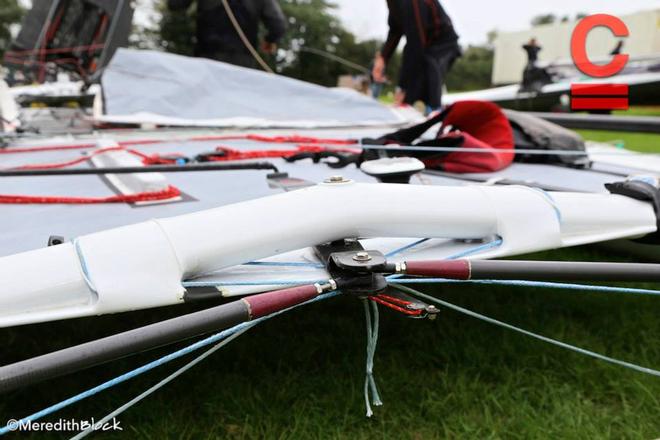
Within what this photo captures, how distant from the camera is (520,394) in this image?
43.4 inches

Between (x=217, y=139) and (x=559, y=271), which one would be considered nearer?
(x=559, y=271)

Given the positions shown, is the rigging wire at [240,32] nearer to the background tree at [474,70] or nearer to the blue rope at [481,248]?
the blue rope at [481,248]

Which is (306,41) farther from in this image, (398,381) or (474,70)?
(474,70)

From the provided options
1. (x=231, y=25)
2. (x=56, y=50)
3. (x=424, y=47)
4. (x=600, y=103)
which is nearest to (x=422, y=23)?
(x=424, y=47)

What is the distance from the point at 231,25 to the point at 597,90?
245 cm

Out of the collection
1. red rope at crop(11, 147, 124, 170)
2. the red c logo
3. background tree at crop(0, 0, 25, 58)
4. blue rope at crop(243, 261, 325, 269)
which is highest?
background tree at crop(0, 0, 25, 58)

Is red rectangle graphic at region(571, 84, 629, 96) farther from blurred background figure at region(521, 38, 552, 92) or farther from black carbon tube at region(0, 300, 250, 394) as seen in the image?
blurred background figure at region(521, 38, 552, 92)

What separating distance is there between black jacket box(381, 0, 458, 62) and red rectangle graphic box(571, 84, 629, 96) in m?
1.49

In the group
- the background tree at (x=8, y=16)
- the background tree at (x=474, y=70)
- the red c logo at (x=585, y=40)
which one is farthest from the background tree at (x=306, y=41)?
the background tree at (x=8, y=16)

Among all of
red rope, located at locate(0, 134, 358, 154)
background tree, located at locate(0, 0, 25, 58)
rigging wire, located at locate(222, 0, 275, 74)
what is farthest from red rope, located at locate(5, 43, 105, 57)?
background tree, located at locate(0, 0, 25, 58)

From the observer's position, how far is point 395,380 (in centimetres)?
114

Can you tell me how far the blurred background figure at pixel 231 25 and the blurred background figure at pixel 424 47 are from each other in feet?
2.62

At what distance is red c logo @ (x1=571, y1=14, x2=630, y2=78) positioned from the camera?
51.6 inches

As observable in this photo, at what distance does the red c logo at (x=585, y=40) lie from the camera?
51.6 inches
